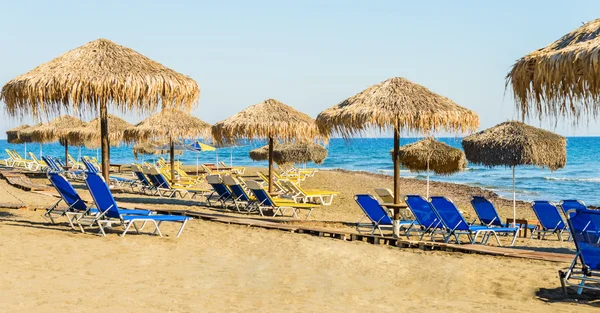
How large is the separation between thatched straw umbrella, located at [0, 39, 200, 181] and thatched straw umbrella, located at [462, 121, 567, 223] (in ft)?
15.7

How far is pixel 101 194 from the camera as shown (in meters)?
7.61

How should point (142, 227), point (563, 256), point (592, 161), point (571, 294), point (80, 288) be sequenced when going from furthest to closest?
point (592, 161) → point (142, 227) → point (563, 256) → point (571, 294) → point (80, 288)

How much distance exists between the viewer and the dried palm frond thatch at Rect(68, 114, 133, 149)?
64.9 ft

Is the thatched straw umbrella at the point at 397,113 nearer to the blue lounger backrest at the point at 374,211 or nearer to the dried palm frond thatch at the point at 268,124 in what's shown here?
the blue lounger backrest at the point at 374,211

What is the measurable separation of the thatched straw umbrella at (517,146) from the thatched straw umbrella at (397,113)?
5.58 feet

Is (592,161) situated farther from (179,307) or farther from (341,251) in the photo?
(179,307)

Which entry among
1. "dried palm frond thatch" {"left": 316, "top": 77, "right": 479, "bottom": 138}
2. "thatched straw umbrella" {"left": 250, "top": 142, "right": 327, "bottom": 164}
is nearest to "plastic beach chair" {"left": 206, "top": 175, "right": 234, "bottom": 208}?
"dried palm frond thatch" {"left": 316, "top": 77, "right": 479, "bottom": 138}

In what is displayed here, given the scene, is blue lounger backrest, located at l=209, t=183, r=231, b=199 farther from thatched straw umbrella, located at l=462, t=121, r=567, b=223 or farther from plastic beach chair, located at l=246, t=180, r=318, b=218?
thatched straw umbrella, located at l=462, t=121, r=567, b=223

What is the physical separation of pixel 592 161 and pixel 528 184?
903 inches

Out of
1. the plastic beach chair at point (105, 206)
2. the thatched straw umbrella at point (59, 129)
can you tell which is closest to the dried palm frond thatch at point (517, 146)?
the plastic beach chair at point (105, 206)

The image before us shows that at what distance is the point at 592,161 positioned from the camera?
53.1m

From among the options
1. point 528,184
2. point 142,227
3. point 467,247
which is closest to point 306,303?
point 467,247

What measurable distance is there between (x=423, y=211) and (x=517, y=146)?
304 cm

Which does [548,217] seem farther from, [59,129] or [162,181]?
[59,129]
